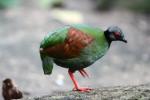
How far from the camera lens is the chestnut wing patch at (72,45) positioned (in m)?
5.68

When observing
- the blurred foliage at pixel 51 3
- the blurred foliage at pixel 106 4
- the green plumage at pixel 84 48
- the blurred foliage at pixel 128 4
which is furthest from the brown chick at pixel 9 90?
the blurred foliage at pixel 106 4

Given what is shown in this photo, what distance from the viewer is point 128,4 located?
56.5 ft

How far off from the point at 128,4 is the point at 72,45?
11.7 meters

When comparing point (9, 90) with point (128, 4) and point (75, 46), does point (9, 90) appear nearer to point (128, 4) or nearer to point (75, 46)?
point (75, 46)

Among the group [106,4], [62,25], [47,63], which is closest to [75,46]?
[47,63]

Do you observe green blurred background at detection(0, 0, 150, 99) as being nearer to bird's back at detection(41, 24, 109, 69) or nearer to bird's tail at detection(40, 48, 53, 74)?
bird's tail at detection(40, 48, 53, 74)

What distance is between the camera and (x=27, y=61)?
40.0 ft

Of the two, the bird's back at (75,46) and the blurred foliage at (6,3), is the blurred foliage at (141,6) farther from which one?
the bird's back at (75,46)

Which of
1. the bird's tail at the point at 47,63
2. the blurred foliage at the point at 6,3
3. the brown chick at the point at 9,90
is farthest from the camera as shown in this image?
the blurred foliage at the point at 6,3

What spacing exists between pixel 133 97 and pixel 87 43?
684 millimetres

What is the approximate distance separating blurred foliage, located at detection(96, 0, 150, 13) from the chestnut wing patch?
10683mm

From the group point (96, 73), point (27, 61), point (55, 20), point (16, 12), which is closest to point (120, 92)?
point (96, 73)

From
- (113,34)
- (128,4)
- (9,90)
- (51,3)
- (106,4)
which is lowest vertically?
(9,90)

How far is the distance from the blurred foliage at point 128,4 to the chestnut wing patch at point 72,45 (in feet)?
35.0
